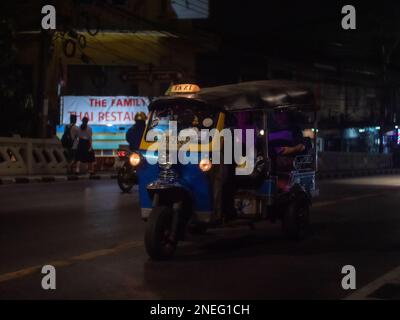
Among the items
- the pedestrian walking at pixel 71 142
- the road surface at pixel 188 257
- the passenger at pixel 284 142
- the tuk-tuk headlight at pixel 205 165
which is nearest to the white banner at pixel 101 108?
the pedestrian walking at pixel 71 142

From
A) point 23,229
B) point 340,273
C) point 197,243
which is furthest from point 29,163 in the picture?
point 340,273

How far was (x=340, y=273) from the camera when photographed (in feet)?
22.1

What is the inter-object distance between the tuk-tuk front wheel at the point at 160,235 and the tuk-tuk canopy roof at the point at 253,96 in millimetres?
1341

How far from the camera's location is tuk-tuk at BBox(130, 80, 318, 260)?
7355 mm

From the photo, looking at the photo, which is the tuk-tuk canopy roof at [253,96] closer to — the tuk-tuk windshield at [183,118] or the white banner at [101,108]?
the tuk-tuk windshield at [183,118]

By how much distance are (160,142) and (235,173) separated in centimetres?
105

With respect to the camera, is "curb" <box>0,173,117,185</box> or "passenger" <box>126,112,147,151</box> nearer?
"passenger" <box>126,112,147,151</box>

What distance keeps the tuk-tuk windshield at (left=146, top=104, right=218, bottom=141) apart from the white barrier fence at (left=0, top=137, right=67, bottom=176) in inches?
489

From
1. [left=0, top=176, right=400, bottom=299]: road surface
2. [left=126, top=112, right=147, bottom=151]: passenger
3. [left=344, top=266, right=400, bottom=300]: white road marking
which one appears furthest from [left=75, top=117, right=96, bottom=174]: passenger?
[left=344, top=266, right=400, bottom=300]: white road marking

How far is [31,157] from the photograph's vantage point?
20453mm

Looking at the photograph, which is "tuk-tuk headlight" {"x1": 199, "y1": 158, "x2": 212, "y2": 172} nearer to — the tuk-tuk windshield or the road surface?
the tuk-tuk windshield

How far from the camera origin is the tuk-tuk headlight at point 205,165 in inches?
290

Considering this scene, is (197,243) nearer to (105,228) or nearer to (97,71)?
(105,228)

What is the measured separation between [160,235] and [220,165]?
1.07 m
